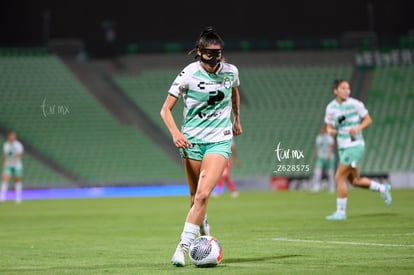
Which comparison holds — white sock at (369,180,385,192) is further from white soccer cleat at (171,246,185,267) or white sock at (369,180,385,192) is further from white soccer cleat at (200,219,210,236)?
white soccer cleat at (171,246,185,267)

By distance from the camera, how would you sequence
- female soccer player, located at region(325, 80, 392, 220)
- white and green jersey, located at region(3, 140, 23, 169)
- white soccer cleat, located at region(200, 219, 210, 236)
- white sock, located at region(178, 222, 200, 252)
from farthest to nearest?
white and green jersey, located at region(3, 140, 23, 169) < female soccer player, located at region(325, 80, 392, 220) < white soccer cleat, located at region(200, 219, 210, 236) < white sock, located at region(178, 222, 200, 252)

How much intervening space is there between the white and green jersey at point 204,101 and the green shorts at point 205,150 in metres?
0.05

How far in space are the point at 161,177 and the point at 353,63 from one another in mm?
12129

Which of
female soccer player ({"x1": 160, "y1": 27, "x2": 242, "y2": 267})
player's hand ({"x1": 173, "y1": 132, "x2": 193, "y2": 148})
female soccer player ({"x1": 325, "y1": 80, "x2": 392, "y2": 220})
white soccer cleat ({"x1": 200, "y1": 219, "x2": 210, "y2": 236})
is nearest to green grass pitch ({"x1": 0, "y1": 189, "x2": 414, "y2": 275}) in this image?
white soccer cleat ({"x1": 200, "y1": 219, "x2": 210, "y2": 236})

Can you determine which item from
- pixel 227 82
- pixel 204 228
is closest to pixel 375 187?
pixel 204 228

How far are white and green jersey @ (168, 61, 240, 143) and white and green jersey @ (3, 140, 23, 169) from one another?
21.4 metres

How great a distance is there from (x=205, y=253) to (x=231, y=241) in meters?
3.53

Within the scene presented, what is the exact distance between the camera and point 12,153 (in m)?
30.9

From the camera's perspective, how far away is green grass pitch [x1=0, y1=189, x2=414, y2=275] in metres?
9.62

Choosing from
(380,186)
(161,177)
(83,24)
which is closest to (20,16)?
(83,24)

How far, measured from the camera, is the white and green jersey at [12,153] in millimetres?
30828

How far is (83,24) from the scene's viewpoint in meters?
43.0

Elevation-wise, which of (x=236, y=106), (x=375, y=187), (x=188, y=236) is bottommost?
(x=188, y=236)

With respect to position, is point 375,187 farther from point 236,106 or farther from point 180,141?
point 180,141
